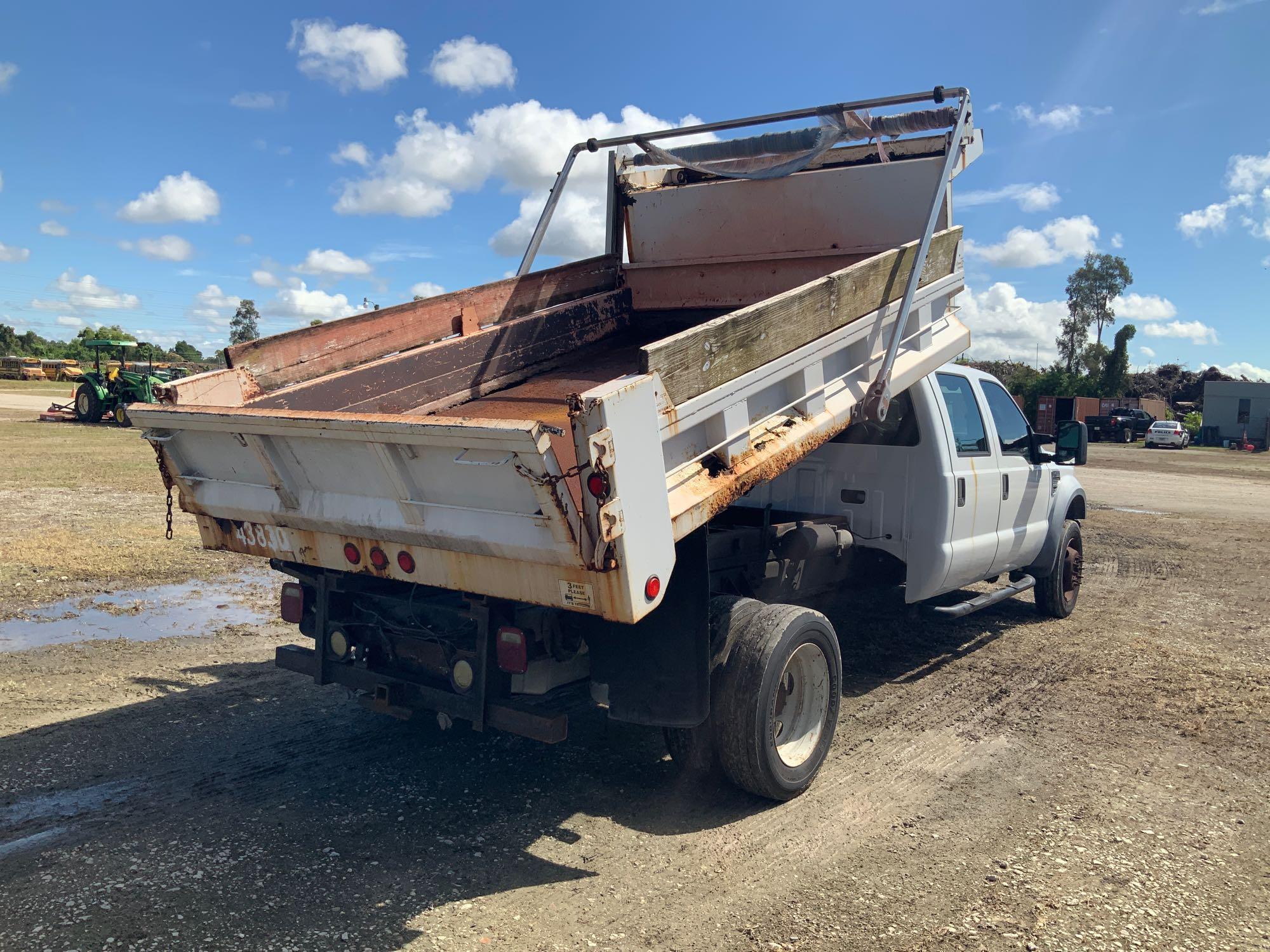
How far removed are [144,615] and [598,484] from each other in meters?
5.67

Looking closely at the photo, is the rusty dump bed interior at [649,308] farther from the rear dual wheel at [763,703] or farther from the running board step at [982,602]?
the running board step at [982,602]

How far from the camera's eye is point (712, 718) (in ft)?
13.4

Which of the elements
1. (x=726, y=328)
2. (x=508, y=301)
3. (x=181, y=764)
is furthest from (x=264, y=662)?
(x=726, y=328)

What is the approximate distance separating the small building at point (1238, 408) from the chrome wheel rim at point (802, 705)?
4912 centimetres

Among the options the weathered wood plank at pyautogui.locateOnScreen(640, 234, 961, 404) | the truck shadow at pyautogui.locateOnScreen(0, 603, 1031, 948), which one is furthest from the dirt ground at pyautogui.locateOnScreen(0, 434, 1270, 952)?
the weathered wood plank at pyautogui.locateOnScreen(640, 234, 961, 404)

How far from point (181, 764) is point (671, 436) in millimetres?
3033

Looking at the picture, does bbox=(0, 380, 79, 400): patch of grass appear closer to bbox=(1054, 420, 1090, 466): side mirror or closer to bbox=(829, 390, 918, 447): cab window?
bbox=(829, 390, 918, 447): cab window

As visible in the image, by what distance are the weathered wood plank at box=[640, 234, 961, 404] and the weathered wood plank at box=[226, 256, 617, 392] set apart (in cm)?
158

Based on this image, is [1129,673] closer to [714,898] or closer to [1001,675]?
[1001,675]

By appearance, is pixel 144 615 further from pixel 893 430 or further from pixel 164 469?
pixel 893 430

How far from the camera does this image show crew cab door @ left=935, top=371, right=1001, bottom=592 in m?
5.98

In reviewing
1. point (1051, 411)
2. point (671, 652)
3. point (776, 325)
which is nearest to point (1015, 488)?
point (776, 325)

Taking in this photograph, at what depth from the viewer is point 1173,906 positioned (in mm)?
3453

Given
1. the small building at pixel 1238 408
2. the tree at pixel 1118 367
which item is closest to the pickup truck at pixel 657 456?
the small building at pixel 1238 408
